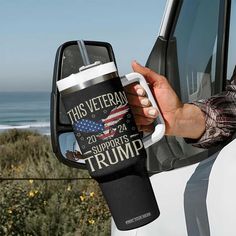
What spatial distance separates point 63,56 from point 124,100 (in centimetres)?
39

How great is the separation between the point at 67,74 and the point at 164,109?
0.23m

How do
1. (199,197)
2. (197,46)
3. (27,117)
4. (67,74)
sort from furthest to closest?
(27,117), (197,46), (67,74), (199,197)

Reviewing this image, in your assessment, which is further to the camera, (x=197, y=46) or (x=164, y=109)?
(x=197, y=46)

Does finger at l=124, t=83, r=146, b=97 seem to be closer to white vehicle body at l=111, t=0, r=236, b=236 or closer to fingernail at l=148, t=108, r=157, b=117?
fingernail at l=148, t=108, r=157, b=117

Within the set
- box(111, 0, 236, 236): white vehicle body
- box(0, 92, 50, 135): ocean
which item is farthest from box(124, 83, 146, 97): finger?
box(0, 92, 50, 135): ocean

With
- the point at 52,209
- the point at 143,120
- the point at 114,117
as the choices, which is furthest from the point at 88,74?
the point at 52,209

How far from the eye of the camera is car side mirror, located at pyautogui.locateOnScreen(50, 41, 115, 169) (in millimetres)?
1340

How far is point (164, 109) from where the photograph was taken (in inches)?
53.9

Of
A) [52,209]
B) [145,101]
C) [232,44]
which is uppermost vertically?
[145,101]

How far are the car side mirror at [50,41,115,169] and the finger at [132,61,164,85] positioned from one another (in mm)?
101

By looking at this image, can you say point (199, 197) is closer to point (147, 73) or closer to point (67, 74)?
point (147, 73)

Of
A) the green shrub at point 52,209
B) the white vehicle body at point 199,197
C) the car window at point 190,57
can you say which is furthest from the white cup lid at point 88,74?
the green shrub at point 52,209

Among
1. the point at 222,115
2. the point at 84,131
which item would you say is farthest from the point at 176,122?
the point at 84,131

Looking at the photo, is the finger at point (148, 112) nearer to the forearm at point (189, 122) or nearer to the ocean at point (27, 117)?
the forearm at point (189, 122)
